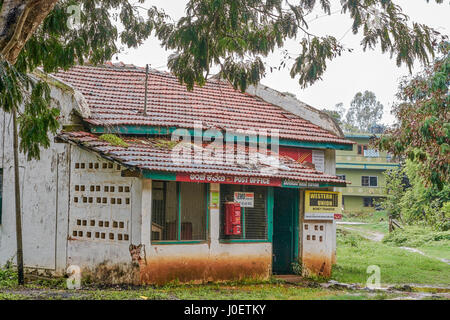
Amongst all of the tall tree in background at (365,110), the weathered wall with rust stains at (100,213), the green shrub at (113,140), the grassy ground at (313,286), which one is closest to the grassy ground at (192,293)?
the grassy ground at (313,286)

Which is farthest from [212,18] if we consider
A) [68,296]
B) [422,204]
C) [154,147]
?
[422,204]

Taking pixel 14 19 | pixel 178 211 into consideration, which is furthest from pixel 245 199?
pixel 14 19

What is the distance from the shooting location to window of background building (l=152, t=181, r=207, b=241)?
434 inches

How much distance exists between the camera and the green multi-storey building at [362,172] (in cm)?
4575

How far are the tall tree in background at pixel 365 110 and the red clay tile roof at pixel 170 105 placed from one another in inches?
2331

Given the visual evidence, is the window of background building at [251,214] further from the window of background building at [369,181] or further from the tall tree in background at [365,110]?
the tall tree in background at [365,110]

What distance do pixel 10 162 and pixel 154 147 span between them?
3.59 metres

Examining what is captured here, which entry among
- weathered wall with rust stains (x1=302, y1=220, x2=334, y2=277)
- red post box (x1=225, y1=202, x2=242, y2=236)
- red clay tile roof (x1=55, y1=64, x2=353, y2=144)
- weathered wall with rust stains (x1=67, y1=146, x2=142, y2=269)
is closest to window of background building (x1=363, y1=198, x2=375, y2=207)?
red clay tile roof (x1=55, y1=64, x2=353, y2=144)

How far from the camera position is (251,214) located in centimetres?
1227

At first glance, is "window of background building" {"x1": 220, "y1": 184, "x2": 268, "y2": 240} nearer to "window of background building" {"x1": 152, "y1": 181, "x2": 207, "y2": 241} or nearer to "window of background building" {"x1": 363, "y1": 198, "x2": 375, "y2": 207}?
"window of background building" {"x1": 152, "y1": 181, "x2": 207, "y2": 241}

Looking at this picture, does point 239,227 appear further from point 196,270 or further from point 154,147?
point 154,147

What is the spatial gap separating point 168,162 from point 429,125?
5.67 m

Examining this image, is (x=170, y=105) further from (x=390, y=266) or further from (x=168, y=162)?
(x=390, y=266)

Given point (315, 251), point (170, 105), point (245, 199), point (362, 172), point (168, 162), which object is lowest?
point (315, 251)
